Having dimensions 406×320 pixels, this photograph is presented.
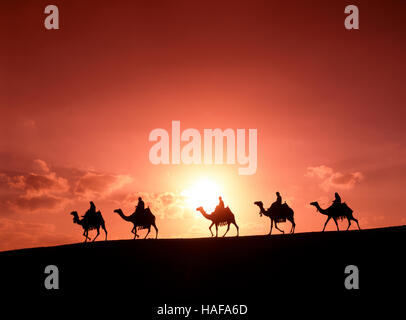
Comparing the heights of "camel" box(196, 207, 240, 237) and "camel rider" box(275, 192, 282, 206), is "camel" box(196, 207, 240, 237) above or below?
below

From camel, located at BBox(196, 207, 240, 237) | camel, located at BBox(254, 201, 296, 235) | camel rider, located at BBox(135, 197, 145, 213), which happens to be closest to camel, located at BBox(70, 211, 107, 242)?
camel rider, located at BBox(135, 197, 145, 213)

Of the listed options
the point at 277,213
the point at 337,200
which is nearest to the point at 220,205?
the point at 277,213

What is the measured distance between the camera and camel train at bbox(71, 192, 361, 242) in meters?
27.8

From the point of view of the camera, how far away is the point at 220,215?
28609 millimetres

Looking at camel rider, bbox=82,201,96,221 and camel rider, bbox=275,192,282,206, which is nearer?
camel rider, bbox=275,192,282,206

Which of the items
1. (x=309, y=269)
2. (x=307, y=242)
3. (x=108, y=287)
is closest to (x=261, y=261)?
(x=309, y=269)

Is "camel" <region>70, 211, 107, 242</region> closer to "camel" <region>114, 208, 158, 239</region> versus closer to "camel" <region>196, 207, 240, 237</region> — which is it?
"camel" <region>114, 208, 158, 239</region>

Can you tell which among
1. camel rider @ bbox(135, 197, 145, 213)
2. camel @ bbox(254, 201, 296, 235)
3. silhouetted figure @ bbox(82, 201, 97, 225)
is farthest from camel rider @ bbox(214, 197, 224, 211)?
silhouetted figure @ bbox(82, 201, 97, 225)

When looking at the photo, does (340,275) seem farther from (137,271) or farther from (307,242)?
(137,271)
